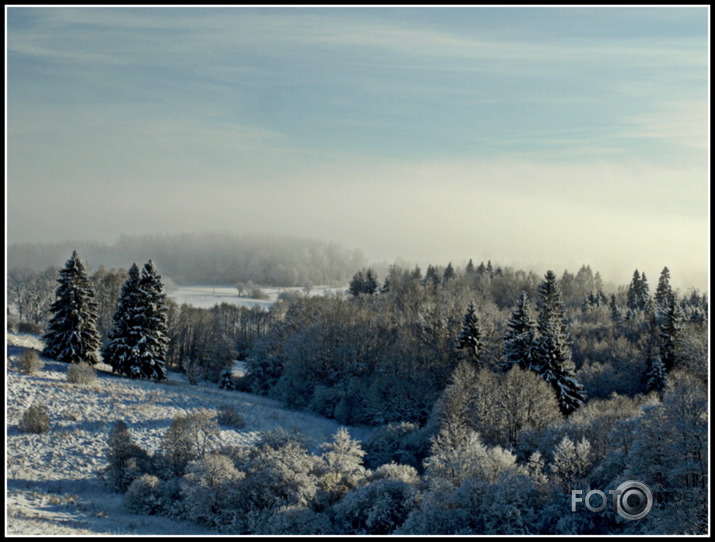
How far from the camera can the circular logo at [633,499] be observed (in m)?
19.8

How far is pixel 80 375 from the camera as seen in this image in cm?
3856

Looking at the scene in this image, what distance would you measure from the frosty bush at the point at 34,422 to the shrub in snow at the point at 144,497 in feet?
29.9

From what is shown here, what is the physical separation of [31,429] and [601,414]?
93.5ft

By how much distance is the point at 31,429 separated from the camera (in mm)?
30562

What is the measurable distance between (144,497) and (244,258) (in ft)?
472

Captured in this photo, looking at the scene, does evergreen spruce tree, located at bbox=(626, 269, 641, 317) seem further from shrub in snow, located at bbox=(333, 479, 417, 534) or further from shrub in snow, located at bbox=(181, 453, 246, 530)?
shrub in snow, located at bbox=(181, 453, 246, 530)

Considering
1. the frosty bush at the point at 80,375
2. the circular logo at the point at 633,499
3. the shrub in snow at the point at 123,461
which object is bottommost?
the shrub in snow at the point at 123,461

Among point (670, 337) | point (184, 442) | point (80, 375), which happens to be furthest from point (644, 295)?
point (184, 442)

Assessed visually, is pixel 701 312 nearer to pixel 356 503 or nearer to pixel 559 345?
pixel 559 345

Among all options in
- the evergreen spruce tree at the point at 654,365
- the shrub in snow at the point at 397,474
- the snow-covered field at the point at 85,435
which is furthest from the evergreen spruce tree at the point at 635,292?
the shrub in snow at the point at 397,474

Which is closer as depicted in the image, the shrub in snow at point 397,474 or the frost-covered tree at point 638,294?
the shrub in snow at point 397,474

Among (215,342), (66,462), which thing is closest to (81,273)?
(66,462)

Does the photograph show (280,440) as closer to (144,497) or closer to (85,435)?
(144,497)

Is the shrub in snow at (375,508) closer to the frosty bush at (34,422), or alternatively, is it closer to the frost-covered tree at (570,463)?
the frost-covered tree at (570,463)
